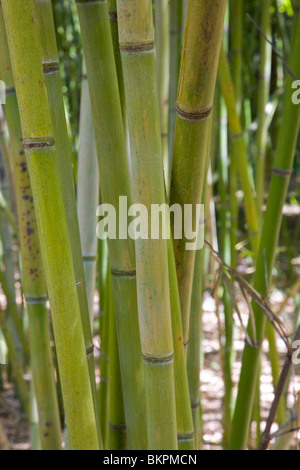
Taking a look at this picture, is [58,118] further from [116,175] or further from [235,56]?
[235,56]

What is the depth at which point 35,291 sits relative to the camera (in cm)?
61

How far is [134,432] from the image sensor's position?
1.83ft

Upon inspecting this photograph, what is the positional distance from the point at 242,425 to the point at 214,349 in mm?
1580

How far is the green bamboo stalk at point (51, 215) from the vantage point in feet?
1.24

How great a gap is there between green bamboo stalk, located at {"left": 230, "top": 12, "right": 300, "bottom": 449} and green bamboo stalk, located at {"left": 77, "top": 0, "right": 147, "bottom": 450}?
0.19 metres

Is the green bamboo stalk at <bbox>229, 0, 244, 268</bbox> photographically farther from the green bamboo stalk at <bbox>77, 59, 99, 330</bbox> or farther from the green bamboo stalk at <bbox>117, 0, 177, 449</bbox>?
the green bamboo stalk at <bbox>117, 0, 177, 449</bbox>

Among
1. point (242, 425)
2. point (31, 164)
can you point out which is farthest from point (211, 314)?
point (31, 164)

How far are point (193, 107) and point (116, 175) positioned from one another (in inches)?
3.7

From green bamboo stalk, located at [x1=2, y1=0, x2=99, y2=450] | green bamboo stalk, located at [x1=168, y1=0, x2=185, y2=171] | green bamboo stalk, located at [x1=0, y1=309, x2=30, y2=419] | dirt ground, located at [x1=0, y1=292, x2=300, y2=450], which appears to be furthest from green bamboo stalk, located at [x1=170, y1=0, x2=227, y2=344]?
dirt ground, located at [x1=0, y1=292, x2=300, y2=450]

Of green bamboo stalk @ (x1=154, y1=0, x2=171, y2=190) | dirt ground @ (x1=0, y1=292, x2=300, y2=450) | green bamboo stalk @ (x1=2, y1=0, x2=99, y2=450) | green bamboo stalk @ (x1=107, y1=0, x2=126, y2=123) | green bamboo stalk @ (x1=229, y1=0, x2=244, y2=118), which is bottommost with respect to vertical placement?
dirt ground @ (x1=0, y1=292, x2=300, y2=450)

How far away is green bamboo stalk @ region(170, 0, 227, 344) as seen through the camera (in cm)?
40

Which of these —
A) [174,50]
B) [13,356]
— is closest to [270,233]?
[174,50]
